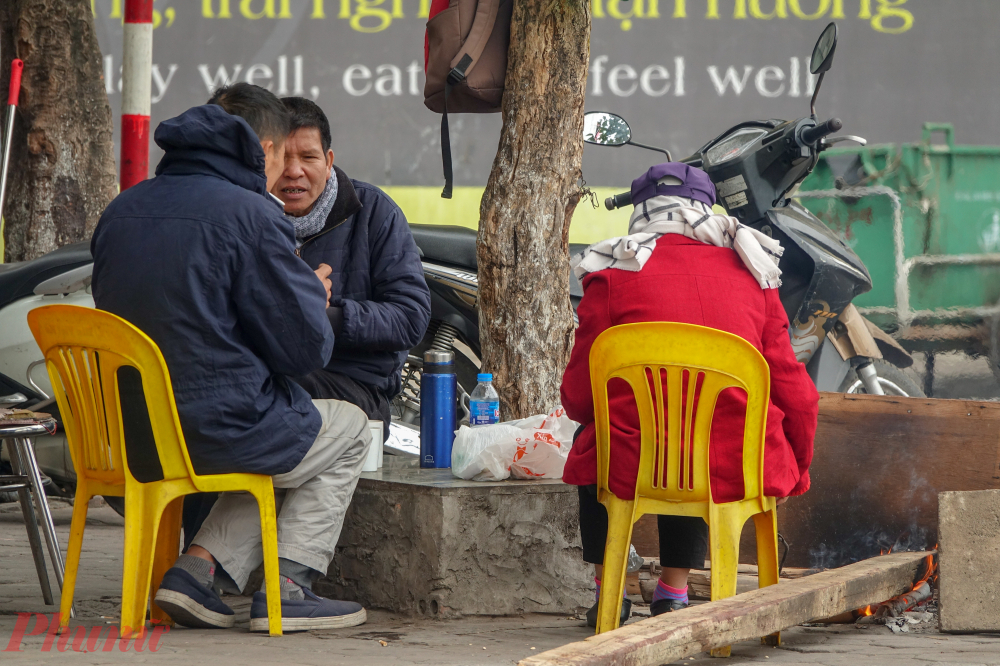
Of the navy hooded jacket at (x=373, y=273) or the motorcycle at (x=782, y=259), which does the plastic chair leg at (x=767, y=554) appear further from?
the motorcycle at (x=782, y=259)

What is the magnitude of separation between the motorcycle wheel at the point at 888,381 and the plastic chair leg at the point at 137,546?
3260 millimetres

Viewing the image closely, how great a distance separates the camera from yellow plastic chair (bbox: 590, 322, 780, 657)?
9.28ft

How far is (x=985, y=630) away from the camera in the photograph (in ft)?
10.5

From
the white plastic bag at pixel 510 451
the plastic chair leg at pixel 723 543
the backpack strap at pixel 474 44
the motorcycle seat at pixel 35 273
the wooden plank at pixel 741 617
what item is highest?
the backpack strap at pixel 474 44

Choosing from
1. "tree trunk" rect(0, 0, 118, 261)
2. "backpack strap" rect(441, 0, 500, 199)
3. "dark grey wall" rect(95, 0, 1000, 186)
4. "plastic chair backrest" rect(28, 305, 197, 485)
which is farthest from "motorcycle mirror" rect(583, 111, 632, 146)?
"dark grey wall" rect(95, 0, 1000, 186)

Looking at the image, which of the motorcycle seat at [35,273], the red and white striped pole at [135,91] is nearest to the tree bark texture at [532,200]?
the motorcycle seat at [35,273]

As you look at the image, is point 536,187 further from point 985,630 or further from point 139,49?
point 139,49

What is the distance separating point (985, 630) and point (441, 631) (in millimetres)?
1548

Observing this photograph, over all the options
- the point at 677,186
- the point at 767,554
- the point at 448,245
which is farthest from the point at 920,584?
the point at 448,245

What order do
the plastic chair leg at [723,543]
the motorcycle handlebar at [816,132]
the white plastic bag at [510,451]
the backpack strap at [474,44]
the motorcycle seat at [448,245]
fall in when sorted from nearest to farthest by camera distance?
the plastic chair leg at [723,543], the white plastic bag at [510,451], the backpack strap at [474,44], the motorcycle handlebar at [816,132], the motorcycle seat at [448,245]

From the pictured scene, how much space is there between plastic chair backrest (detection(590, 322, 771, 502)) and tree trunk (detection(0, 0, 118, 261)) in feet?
13.5

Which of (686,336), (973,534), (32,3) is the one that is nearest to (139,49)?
(32,3)

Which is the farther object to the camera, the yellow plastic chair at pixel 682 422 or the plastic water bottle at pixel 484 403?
the plastic water bottle at pixel 484 403

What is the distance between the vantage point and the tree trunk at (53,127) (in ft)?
19.4
